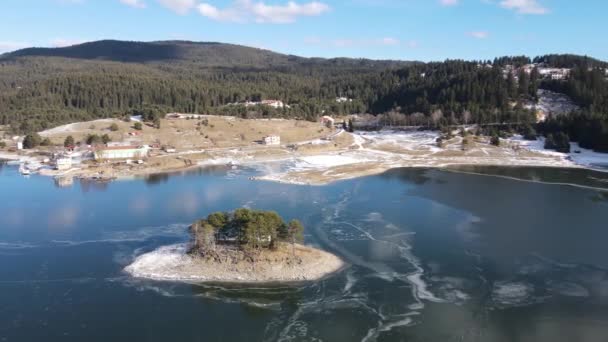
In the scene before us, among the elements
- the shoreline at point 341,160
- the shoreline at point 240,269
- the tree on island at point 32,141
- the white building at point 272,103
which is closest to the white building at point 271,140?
the shoreline at point 341,160

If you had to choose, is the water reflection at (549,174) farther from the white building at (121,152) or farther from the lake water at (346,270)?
the white building at (121,152)

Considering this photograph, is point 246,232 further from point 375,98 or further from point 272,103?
point 375,98

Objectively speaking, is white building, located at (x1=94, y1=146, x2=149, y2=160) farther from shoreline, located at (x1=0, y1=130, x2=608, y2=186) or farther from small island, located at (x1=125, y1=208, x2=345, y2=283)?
small island, located at (x1=125, y1=208, x2=345, y2=283)

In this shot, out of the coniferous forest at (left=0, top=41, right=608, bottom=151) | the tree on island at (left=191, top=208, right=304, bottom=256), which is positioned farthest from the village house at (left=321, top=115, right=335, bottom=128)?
the tree on island at (left=191, top=208, right=304, bottom=256)

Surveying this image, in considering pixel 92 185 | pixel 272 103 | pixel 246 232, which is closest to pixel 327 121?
pixel 272 103

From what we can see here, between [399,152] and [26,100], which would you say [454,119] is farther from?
[26,100]

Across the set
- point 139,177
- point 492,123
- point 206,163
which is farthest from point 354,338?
point 492,123
